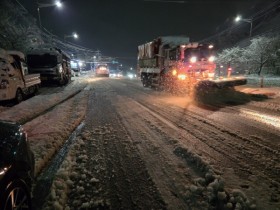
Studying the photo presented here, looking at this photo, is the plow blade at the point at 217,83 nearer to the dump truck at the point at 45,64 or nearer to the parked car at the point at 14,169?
the parked car at the point at 14,169

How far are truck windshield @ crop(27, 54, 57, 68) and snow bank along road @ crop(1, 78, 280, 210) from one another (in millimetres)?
14666

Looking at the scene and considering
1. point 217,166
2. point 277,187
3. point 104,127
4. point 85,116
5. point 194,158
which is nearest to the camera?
point 277,187

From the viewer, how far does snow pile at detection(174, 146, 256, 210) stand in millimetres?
3717

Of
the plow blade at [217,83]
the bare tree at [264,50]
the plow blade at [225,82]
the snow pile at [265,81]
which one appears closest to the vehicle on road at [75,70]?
the bare tree at [264,50]

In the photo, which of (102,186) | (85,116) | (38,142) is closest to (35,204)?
(102,186)

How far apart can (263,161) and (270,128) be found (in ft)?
9.41

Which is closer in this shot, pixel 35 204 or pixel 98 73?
pixel 35 204

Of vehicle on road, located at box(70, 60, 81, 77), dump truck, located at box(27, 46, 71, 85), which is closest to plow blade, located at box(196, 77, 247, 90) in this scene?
dump truck, located at box(27, 46, 71, 85)

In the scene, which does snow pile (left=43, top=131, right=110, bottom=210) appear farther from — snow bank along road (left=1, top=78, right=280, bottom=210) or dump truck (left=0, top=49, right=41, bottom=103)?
dump truck (left=0, top=49, right=41, bottom=103)

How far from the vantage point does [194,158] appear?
5.42 metres

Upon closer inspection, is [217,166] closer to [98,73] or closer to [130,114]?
[130,114]

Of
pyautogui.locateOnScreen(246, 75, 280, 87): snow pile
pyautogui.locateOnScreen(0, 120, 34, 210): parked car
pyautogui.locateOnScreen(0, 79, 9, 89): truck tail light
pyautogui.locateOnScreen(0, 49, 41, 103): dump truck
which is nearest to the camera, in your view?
pyautogui.locateOnScreen(0, 120, 34, 210): parked car

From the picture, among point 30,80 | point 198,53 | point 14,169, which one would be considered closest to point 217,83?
point 198,53

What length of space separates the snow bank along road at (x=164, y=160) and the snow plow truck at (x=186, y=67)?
669cm
